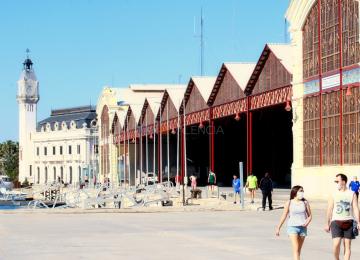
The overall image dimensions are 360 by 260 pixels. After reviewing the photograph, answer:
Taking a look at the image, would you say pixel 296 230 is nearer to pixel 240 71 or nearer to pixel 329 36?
pixel 329 36

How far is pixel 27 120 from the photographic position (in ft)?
560

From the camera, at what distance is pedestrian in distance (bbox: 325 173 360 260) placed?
1577 centimetres

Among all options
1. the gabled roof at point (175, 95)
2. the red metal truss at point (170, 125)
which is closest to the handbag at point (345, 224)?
the gabled roof at point (175, 95)

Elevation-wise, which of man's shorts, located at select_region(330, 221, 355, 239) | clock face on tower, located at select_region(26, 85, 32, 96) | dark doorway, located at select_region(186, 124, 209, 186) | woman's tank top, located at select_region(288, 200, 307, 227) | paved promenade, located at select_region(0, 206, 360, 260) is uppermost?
clock face on tower, located at select_region(26, 85, 32, 96)

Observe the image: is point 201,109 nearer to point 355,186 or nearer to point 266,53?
point 266,53

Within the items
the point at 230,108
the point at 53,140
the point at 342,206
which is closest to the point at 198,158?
the point at 230,108

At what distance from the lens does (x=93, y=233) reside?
88.0ft

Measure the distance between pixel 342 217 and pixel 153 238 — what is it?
31.9ft

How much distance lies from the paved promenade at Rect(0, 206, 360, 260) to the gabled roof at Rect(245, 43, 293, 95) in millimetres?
21916

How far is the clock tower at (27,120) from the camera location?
6634 inches

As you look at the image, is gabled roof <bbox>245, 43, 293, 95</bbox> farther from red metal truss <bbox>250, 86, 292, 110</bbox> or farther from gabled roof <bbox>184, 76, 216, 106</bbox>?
gabled roof <bbox>184, 76, 216, 106</bbox>

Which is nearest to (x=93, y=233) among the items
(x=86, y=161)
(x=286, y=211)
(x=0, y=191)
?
(x=286, y=211)

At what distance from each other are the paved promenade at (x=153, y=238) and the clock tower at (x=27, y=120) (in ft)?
437

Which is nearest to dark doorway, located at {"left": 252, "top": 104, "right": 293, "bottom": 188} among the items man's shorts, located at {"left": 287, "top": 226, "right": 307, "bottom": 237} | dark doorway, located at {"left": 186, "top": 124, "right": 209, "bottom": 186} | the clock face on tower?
dark doorway, located at {"left": 186, "top": 124, "right": 209, "bottom": 186}
